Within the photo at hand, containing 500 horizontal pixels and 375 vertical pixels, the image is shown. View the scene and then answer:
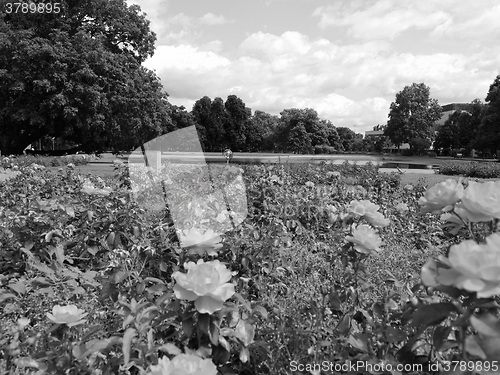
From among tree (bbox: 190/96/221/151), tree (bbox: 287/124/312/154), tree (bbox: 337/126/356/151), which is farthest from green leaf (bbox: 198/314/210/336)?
tree (bbox: 337/126/356/151)

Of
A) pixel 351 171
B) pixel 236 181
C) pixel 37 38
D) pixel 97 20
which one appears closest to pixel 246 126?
pixel 97 20

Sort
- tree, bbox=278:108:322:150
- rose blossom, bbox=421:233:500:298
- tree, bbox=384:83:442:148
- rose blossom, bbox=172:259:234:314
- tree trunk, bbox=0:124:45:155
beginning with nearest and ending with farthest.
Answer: rose blossom, bbox=421:233:500:298 < rose blossom, bbox=172:259:234:314 < tree trunk, bbox=0:124:45:155 < tree, bbox=384:83:442:148 < tree, bbox=278:108:322:150

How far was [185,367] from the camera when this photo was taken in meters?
0.93

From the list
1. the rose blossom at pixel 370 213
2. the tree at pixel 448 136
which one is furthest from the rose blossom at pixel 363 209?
the tree at pixel 448 136

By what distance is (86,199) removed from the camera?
11.0 ft

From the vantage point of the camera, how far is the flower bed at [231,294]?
99 cm

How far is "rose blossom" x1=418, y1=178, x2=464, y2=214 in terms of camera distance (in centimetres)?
117

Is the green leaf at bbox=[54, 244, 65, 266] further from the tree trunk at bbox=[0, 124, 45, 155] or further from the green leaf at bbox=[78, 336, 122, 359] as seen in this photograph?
the tree trunk at bbox=[0, 124, 45, 155]

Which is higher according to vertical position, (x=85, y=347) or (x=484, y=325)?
(x=484, y=325)

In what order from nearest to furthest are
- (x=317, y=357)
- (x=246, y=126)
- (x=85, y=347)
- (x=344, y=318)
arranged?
(x=85, y=347), (x=317, y=357), (x=344, y=318), (x=246, y=126)

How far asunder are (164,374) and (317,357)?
638mm

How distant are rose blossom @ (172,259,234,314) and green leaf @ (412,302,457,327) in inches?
18.0

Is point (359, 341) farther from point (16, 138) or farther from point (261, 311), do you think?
point (16, 138)

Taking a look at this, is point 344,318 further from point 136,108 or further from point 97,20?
point 97,20
